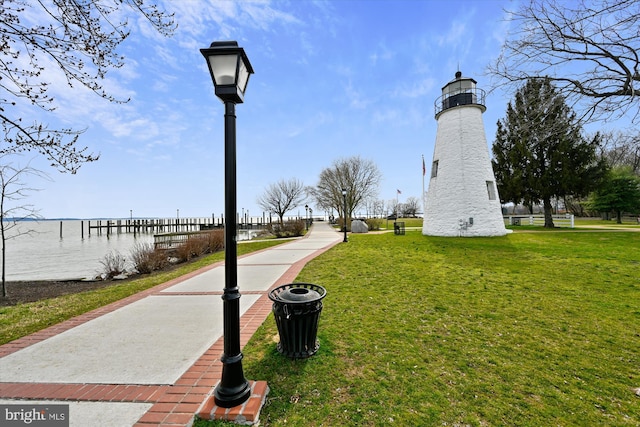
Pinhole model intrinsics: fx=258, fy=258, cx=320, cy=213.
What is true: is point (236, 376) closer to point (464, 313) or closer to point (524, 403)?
point (524, 403)

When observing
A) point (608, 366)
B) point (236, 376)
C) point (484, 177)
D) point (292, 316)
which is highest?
point (484, 177)

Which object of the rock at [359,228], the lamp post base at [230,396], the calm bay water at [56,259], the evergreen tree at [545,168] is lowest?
the calm bay water at [56,259]

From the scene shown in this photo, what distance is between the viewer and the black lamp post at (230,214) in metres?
2.37

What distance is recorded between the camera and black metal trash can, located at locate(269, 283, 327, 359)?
3.09 metres

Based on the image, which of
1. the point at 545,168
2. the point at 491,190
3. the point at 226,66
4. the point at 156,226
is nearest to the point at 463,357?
the point at 226,66

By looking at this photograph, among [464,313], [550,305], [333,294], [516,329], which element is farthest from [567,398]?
[333,294]

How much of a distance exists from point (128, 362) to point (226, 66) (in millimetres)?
3529

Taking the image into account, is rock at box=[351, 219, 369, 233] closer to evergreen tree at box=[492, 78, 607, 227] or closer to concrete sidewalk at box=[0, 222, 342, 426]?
evergreen tree at box=[492, 78, 607, 227]

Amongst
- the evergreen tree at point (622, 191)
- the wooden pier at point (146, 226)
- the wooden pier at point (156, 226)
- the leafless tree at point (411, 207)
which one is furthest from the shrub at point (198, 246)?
the leafless tree at point (411, 207)

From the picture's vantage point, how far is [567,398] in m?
2.56

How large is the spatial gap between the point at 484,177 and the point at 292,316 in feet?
60.0

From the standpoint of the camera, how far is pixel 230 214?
97.0 inches

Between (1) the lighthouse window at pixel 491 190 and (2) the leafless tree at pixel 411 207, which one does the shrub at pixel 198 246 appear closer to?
(1) the lighthouse window at pixel 491 190

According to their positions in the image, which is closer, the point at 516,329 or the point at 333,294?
the point at 516,329
